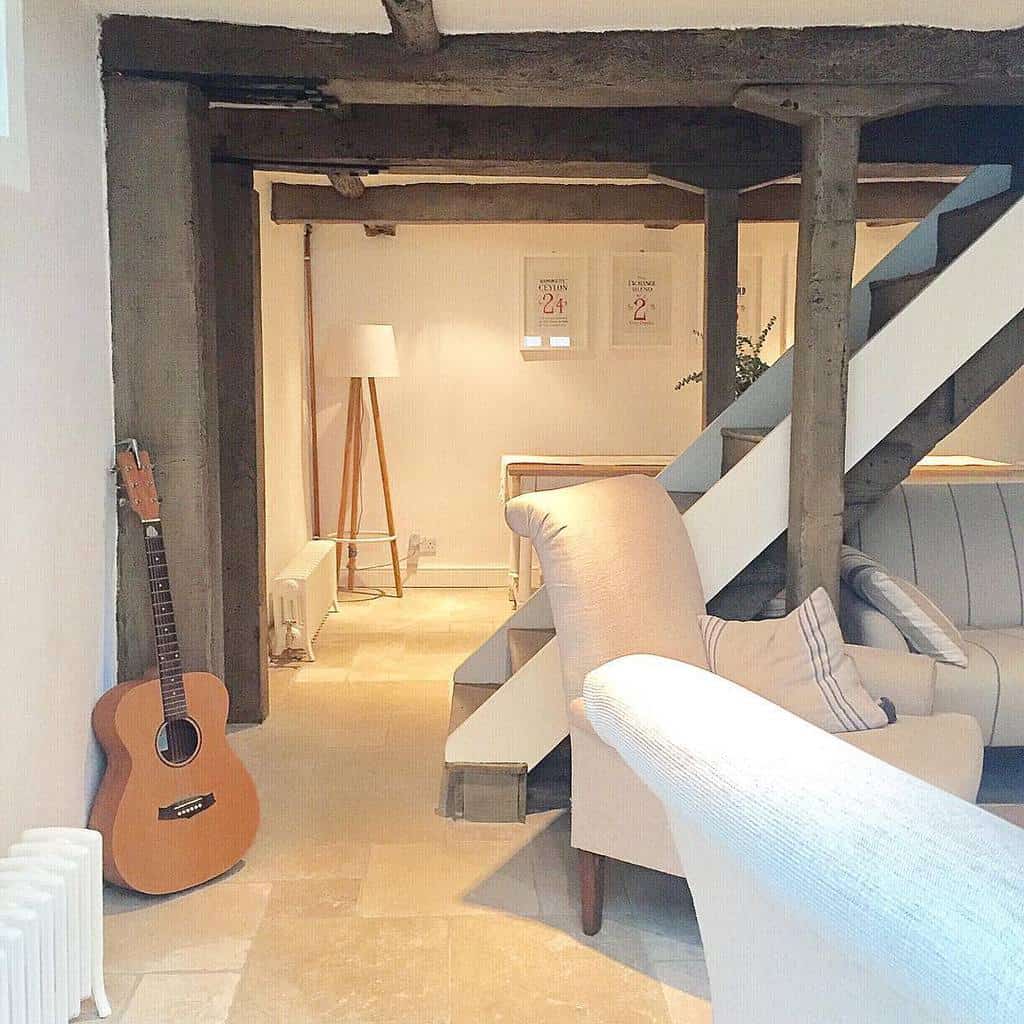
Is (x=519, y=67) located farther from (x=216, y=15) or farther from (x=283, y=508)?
(x=283, y=508)

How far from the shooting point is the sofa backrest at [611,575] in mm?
2805

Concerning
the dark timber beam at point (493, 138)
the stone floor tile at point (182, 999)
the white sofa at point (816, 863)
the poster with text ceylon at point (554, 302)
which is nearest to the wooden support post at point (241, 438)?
the dark timber beam at point (493, 138)

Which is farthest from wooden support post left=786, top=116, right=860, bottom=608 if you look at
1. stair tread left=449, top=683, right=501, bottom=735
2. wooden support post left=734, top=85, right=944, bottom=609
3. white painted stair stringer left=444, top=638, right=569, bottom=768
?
stair tread left=449, top=683, right=501, bottom=735

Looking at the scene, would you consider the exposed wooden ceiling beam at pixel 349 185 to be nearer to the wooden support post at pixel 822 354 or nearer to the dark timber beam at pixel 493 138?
the dark timber beam at pixel 493 138

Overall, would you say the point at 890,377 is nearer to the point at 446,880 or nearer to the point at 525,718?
the point at 525,718

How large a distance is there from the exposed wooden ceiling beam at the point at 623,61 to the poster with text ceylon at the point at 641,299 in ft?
13.1

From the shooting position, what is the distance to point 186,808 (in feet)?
9.52

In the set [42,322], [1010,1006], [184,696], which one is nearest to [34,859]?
[184,696]

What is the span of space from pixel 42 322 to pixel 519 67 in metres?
1.40

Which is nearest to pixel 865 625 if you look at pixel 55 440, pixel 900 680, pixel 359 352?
pixel 900 680

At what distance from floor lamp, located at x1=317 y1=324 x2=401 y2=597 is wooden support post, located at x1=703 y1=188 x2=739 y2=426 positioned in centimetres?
217

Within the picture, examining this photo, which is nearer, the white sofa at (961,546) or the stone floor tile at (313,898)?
the stone floor tile at (313,898)

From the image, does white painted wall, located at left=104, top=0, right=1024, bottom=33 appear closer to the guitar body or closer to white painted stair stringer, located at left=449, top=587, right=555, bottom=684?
the guitar body

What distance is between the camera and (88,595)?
9.53ft
